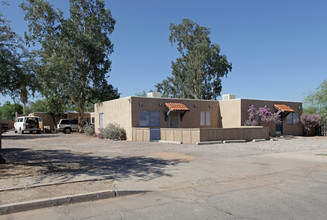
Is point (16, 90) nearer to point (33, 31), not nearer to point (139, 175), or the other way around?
point (139, 175)

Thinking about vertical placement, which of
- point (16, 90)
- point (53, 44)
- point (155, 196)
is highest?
point (53, 44)

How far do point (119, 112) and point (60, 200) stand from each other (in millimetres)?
17262

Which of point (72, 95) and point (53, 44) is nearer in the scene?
point (53, 44)

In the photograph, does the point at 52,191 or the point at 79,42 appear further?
the point at 79,42

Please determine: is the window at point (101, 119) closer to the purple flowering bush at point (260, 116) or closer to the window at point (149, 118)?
the window at point (149, 118)

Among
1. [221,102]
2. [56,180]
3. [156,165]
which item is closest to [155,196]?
[56,180]

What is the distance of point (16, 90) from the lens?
33.7 feet

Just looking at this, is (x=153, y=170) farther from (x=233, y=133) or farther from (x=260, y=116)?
(x=260, y=116)

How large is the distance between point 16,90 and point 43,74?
118 cm

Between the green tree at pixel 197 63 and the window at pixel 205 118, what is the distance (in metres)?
14.2

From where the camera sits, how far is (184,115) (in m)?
23.8

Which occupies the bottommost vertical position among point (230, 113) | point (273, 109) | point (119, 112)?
point (230, 113)

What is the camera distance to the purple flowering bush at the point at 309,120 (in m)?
26.8

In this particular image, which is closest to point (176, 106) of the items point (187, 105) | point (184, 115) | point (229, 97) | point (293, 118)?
point (184, 115)
